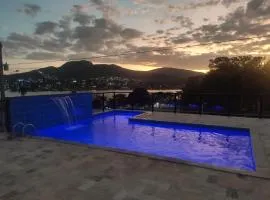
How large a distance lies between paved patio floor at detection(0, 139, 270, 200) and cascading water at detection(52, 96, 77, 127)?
3.97 m

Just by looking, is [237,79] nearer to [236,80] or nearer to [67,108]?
[236,80]

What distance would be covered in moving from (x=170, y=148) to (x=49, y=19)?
8135 millimetres

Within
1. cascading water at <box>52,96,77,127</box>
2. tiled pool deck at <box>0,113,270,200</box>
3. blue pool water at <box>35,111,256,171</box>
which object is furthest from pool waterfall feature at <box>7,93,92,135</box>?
tiled pool deck at <box>0,113,270,200</box>

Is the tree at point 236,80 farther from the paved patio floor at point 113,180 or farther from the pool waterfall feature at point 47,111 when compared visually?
the paved patio floor at point 113,180

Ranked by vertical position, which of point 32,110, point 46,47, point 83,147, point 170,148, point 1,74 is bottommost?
point 170,148

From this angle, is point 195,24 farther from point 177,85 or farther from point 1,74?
point 177,85

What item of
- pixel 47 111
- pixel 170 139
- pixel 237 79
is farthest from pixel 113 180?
pixel 237 79

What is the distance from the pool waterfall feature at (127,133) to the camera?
503 cm

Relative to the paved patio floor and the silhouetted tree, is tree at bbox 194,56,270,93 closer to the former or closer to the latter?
the silhouetted tree

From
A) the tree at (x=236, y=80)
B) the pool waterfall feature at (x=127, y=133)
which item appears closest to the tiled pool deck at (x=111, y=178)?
the pool waterfall feature at (x=127, y=133)

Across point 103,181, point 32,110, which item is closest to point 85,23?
point 32,110

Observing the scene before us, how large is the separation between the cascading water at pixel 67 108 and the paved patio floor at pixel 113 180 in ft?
13.0

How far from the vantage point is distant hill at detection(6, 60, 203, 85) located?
74.6ft

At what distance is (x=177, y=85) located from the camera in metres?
29.1
